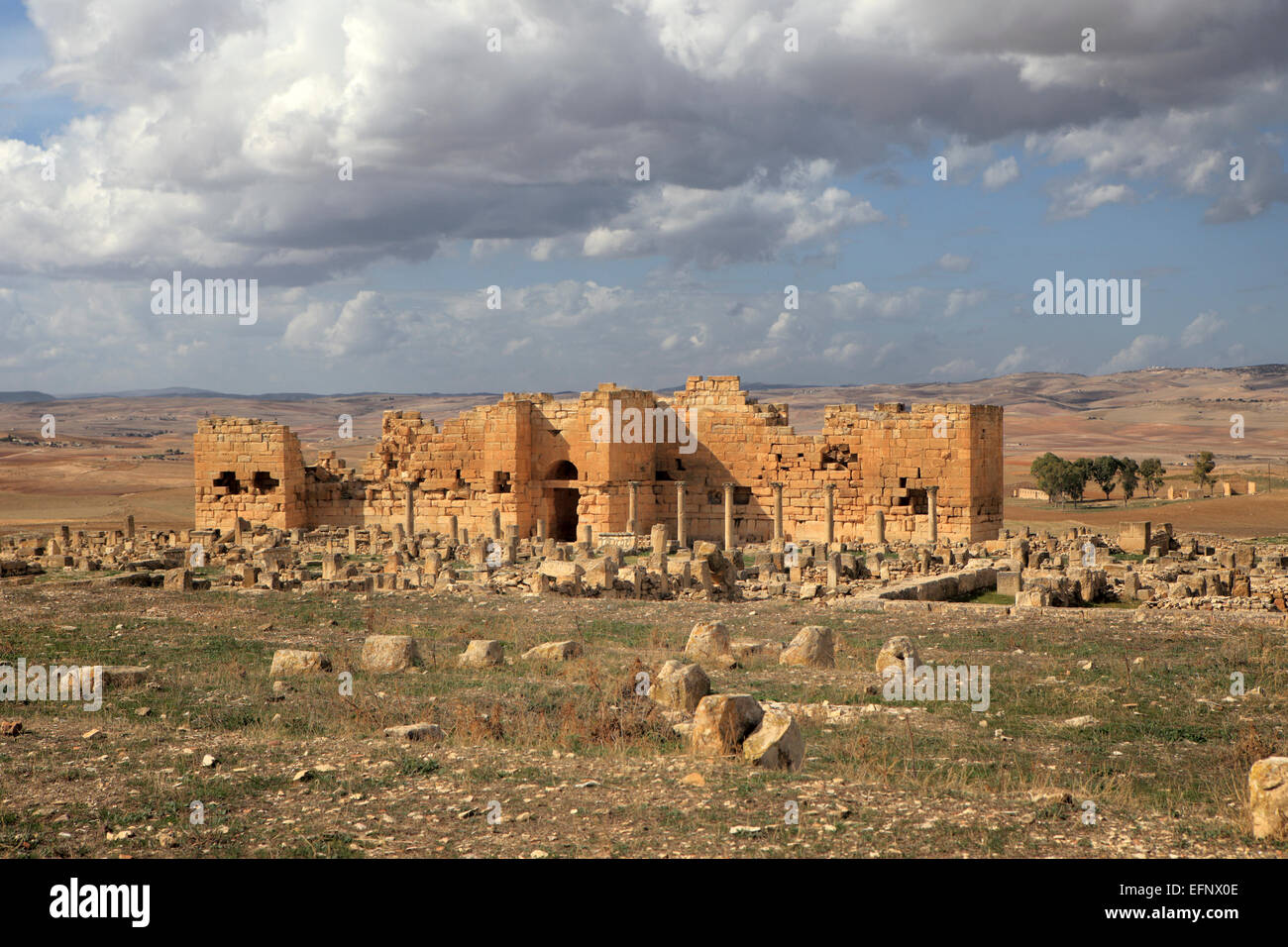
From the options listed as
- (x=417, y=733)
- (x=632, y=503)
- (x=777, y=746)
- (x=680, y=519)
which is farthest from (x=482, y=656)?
(x=632, y=503)

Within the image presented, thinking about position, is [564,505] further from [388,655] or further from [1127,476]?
[1127,476]

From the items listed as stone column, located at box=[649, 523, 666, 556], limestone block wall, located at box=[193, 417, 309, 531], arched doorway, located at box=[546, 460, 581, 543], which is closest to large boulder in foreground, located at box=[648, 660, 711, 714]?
stone column, located at box=[649, 523, 666, 556]

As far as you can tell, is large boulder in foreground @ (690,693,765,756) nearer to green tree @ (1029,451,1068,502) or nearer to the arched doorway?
the arched doorway

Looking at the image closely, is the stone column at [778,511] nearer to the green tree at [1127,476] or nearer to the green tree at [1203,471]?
the green tree at [1127,476]

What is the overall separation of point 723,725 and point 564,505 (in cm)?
2075

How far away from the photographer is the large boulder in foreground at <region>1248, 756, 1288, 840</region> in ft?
17.7

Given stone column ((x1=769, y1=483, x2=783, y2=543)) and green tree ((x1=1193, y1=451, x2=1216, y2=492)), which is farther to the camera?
green tree ((x1=1193, y1=451, x2=1216, y2=492))

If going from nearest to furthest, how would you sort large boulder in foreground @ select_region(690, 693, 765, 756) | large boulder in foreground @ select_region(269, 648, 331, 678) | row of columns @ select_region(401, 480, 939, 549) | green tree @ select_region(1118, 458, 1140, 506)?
large boulder in foreground @ select_region(690, 693, 765, 756) → large boulder in foreground @ select_region(269, 648, 331, 678) → row of columns @ select_region(401, 480, 939, 549) → green tree @ select_region(1118, 458, 1140, 506)

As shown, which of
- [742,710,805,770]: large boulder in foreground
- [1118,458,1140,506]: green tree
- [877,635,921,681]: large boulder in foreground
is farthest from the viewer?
[1118,458,1140,506]: green tree

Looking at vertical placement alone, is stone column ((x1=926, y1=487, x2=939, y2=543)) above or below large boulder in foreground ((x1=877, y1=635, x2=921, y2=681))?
above

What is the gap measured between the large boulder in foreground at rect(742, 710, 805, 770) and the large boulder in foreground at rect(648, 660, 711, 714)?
1391 mm

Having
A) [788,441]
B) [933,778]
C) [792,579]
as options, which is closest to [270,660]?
[933,778]

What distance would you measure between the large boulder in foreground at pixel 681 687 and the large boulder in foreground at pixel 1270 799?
12.0ft
